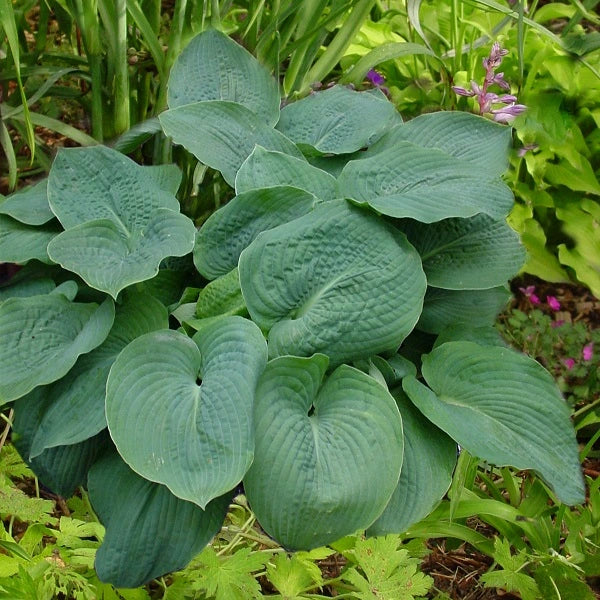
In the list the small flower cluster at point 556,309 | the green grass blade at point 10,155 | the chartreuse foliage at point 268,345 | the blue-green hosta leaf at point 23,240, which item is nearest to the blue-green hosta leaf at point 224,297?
the chartreuse foliage at point 268,345

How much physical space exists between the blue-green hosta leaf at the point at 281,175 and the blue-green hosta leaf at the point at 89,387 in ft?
0.73

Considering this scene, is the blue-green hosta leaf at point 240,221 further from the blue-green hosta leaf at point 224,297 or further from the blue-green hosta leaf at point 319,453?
the blue-green hosta leaf at point 319,453

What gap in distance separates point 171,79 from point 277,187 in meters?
0.34

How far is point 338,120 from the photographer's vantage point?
1271 millimetres

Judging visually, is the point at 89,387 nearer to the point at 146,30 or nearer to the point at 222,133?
the point at 222,133

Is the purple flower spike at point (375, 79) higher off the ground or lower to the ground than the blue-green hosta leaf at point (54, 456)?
higher

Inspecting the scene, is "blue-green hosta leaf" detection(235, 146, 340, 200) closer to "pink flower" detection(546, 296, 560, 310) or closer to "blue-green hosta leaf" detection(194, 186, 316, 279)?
"blue-green hosta leaf" detection(194, 186, 316, 279)

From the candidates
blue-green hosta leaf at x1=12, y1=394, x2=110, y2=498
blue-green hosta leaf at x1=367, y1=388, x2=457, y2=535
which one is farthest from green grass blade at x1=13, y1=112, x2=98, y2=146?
blue-green hosta leaf at x1=367, y1=388, x2=457, y2=535

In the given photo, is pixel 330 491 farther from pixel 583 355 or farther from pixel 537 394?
pixel 583 355

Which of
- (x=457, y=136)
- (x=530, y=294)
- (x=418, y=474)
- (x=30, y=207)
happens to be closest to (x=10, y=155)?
(x=30, y=207)

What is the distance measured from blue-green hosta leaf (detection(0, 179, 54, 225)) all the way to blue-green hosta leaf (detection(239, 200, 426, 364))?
36 cm

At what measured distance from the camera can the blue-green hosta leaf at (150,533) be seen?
91cm

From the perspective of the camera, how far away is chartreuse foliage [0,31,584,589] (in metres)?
0.88

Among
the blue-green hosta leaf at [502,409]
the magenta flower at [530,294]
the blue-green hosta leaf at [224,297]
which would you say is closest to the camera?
the blue-green hosta leaf at [502,409]
